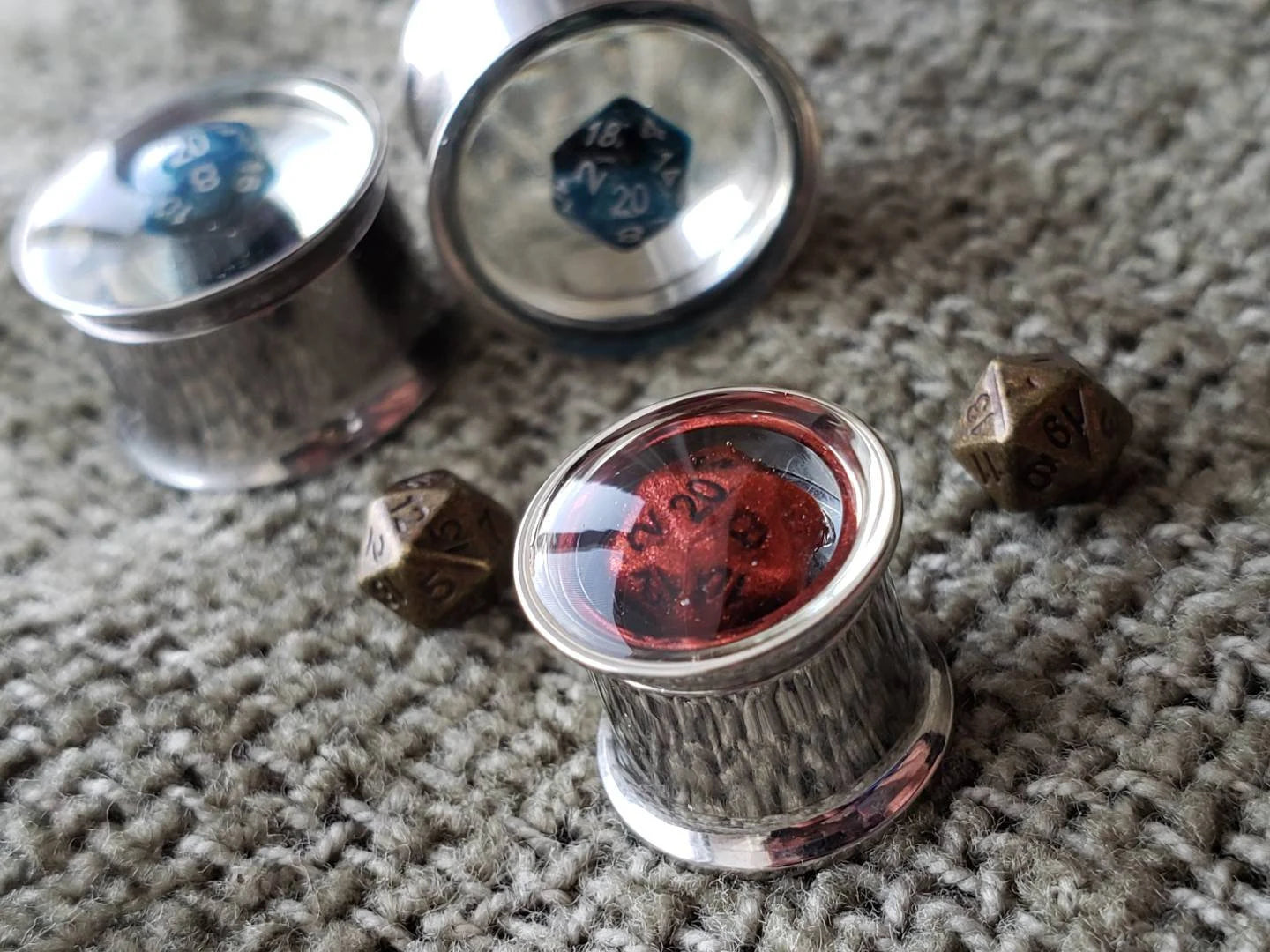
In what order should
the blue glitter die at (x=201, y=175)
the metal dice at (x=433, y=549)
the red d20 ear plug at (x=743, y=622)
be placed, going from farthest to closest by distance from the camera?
1. the blue glitter die at (x=201, y=175)
2. the metal dice at (x=433, y=549)
3. the red d20 ear plug at (x=743, y=622)

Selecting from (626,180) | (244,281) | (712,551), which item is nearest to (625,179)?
(626,180)

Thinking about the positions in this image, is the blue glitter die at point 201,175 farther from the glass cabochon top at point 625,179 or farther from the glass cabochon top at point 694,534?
the glass cabochon top at point 694,534

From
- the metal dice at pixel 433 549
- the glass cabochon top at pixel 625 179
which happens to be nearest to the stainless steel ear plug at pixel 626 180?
the glass cabochon top at pixel 625 179

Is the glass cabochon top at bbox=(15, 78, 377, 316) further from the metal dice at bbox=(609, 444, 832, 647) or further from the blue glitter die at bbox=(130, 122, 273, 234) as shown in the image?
the metal dice at bbox=(609, 444, 832, 647)

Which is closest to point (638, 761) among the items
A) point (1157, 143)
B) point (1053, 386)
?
point (1053, 386)

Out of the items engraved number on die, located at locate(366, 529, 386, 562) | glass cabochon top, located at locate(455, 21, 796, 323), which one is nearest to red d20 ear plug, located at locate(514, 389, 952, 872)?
engraved number on die, located at locate(366, 529, 386, 562)
